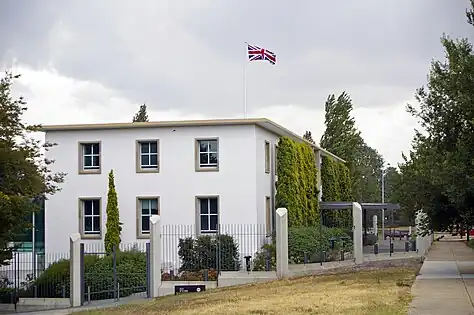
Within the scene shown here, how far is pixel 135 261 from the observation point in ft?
102

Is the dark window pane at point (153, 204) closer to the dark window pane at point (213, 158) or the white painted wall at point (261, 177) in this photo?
the dark window pane at point (213, 158)

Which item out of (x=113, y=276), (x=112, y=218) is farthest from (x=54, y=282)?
(x=112, y=218)

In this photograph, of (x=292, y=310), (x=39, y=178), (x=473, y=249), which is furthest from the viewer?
(x=473, y=249)

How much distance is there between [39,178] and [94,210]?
1130 cm

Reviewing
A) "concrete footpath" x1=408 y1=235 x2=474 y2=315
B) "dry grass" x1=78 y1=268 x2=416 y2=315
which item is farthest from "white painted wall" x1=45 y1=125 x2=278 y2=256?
"dry grass" x1=78 y1=268 x2=416 y2=315

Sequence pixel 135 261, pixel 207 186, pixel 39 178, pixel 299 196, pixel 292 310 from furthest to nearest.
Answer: pixel 299 196, pixel 207 186, pixel 135 261, pixel 39 178, pixel 292 310

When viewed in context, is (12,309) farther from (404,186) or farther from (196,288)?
(404,186)

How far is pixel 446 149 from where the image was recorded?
958 inches

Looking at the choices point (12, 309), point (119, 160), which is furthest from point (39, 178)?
point (119, 160)

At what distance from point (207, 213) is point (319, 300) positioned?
19.3 meters

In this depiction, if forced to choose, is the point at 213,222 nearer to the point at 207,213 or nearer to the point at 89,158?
the point at 207,213

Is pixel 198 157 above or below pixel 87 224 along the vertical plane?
above

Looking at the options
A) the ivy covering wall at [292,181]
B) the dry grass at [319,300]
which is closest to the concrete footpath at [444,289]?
the dry grass at [319,300]

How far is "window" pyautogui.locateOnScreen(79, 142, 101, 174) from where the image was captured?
38.8 meters
